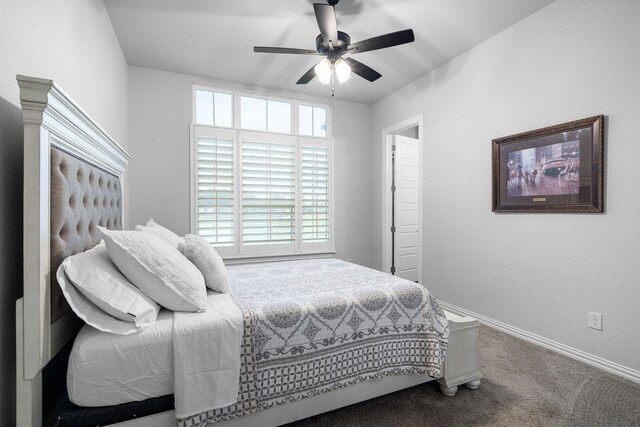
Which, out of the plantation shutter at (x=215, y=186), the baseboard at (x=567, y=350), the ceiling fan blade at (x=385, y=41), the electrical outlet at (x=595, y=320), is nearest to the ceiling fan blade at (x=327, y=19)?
A: the ceiling fan blade at (x=385, y=41)

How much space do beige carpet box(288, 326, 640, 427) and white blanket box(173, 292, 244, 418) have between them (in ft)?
1.73

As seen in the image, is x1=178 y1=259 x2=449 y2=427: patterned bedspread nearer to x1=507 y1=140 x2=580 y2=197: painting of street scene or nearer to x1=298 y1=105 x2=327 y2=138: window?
x1=507 y1=140 x2=580 y2=197: painting of street scene

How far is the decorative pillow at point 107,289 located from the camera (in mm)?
1174

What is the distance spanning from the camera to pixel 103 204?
75.7 inches

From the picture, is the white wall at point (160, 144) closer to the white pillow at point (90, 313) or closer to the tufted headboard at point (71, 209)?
the tufted headboard at point (71, 209)

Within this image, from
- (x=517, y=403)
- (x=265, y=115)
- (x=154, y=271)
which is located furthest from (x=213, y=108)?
(x=517, y=403)

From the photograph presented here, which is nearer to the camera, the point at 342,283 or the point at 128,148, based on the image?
the point at 342,283

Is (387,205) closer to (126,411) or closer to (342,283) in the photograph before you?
(342,283)

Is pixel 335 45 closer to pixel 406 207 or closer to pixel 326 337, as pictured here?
pixel 326 337

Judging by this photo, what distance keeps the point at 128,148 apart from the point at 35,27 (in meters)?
2.30

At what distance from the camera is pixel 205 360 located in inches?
50.2

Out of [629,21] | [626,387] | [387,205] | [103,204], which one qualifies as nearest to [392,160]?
[387,205]

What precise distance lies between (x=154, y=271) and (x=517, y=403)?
2.13 metres

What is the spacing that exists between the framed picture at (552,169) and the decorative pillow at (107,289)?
2.92 m
